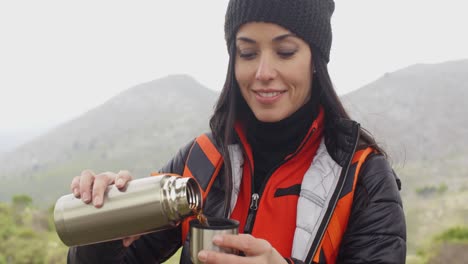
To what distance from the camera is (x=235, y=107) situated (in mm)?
2279

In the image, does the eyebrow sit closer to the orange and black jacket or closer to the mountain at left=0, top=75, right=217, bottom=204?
the orange and black jacket

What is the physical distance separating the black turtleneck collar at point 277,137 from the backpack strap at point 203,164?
0.19m

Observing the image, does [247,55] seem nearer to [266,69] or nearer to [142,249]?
[266,69]

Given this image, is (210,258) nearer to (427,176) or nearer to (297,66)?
(297,66)

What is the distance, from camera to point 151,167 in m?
63.7

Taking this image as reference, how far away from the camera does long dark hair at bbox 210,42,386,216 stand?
2061mm

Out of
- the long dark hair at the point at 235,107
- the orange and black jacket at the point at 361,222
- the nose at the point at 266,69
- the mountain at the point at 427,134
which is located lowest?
the mountain at the point at 427,134

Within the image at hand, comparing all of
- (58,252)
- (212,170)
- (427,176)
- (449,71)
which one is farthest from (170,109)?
(212,170)

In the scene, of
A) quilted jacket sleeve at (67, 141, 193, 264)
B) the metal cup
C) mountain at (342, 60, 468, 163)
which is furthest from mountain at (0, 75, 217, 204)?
the metal cup

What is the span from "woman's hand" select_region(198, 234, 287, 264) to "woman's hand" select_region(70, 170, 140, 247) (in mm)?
537

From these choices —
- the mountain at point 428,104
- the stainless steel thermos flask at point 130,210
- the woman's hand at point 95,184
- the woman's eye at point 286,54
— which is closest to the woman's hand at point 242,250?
the stainless steel thermos flask at point 130,210

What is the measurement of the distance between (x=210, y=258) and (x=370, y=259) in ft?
2.41

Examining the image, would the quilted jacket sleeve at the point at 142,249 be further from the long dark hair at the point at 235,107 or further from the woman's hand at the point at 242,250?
the woman's hand at the point at 242,250

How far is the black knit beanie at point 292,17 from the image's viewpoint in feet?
6.33
